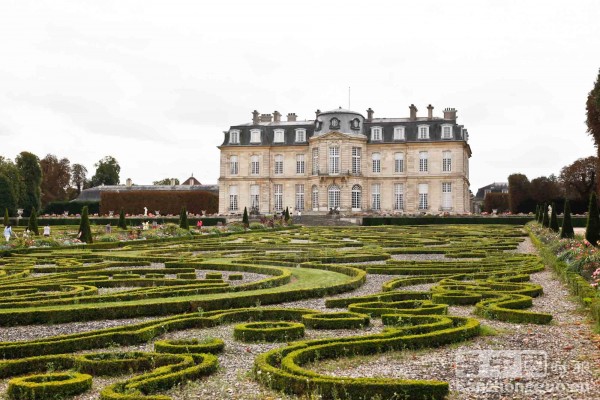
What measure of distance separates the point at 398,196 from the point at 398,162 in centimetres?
235

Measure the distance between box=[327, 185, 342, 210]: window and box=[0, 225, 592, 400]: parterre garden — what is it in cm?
3194

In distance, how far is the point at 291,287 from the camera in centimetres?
867

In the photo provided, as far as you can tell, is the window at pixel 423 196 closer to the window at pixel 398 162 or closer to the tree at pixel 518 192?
the window at pixel 398 162

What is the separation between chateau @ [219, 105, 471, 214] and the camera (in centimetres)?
4366

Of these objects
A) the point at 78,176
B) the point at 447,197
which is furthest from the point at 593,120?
the point at 78,176

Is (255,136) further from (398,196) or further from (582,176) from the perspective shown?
(582,176)

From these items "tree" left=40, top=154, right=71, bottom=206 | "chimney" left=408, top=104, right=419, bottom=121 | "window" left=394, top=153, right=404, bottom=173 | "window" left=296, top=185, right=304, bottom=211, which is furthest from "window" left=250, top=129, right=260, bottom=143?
"tree" left=40, top=154, right=71, bottom=206

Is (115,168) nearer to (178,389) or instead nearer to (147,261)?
(147,261)

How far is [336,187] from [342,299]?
36524mm

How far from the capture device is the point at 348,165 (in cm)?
4378

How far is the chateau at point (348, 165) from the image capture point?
43656 millimetres

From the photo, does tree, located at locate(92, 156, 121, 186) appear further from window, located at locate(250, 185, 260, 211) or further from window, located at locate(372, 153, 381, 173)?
window, located at locate(372, 153, 381, 173)

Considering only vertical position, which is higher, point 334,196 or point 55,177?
point 55,177

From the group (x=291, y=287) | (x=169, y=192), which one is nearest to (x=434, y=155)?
(x=169, y=192)
